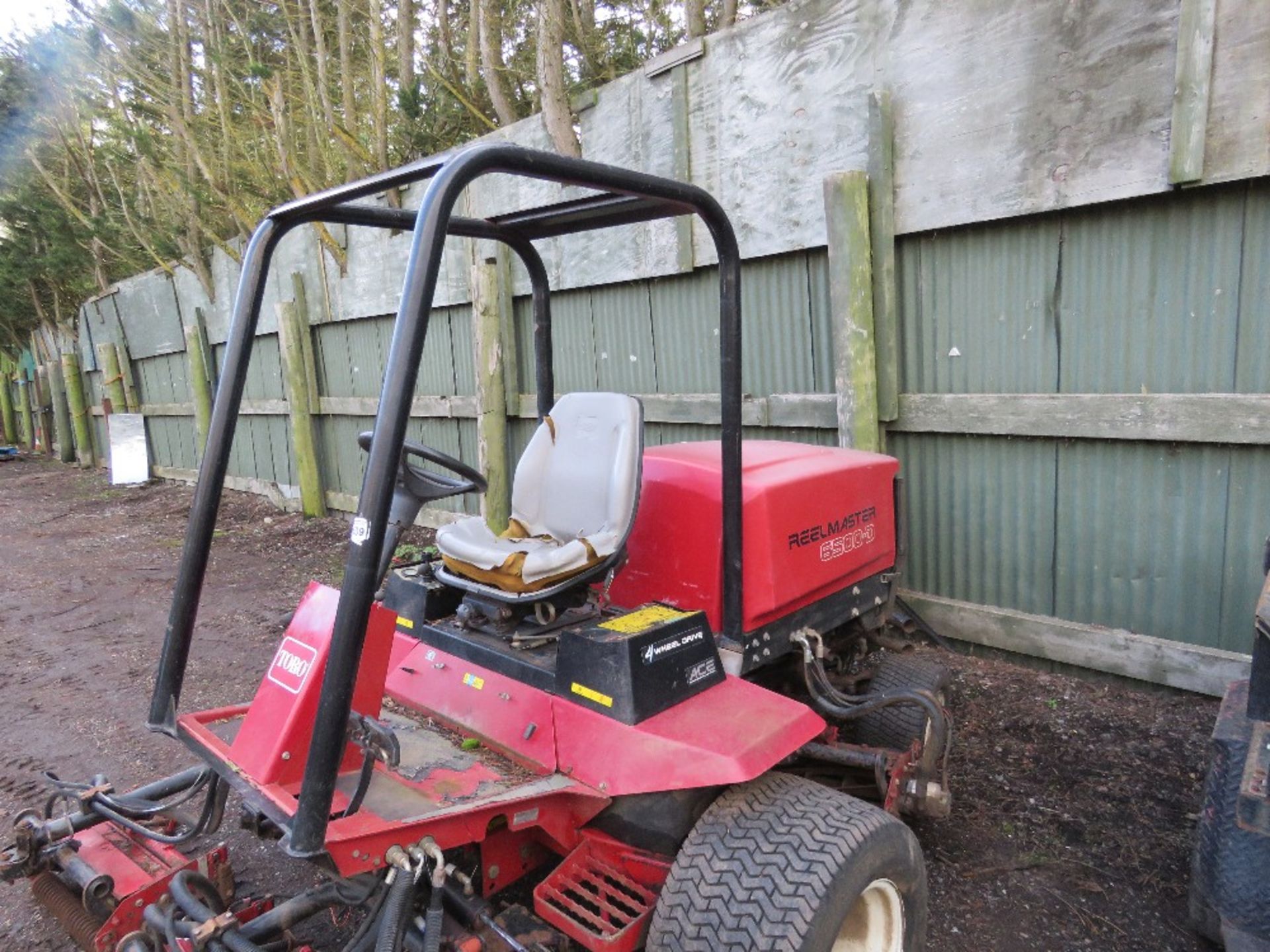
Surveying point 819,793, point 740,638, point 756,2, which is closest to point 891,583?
point 740,638

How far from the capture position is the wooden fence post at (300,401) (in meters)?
7.89

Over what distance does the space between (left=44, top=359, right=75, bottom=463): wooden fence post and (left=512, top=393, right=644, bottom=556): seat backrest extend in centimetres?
1592

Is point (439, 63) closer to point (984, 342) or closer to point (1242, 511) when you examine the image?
point (984, 342)

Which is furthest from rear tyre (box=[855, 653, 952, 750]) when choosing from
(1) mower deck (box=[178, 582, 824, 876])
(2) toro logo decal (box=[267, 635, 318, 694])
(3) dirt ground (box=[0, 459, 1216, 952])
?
(2) toro logo decal (box=[267, 635, 318, 694])

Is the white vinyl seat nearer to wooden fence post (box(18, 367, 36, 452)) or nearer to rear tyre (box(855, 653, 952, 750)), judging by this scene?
rear tyre (box(855, 653, 952, 750))

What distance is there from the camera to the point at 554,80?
5.18 meters

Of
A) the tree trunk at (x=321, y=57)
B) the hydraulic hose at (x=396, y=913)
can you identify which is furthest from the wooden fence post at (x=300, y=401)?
the hydraulic hose at (x=396, y=913)

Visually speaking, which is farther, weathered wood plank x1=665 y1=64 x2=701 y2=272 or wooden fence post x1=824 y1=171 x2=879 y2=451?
weathered wood plank x1=665 y1=64 x2=701 y2=272

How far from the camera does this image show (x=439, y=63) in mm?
7688

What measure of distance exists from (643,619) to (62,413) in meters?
17.1

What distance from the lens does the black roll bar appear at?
60.1 inches

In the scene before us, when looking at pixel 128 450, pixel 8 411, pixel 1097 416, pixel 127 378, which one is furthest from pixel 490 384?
pixel 8 411

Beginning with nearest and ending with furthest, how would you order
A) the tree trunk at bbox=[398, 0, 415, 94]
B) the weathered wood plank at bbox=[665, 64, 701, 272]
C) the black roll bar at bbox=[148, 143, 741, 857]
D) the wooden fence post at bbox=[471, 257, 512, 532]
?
the black roll bar at bbox=[148, 143, 741, 857], the weathered wood plank at bbox=[665, 64, 701, 272], the wooden fence post at bbox=[471, 257, 512, 532], the tree trunk at bbox=[398, 0, 415, 94]

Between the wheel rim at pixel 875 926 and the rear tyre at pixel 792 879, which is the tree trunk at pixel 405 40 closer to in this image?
the rear tyre at pixel 792 879
